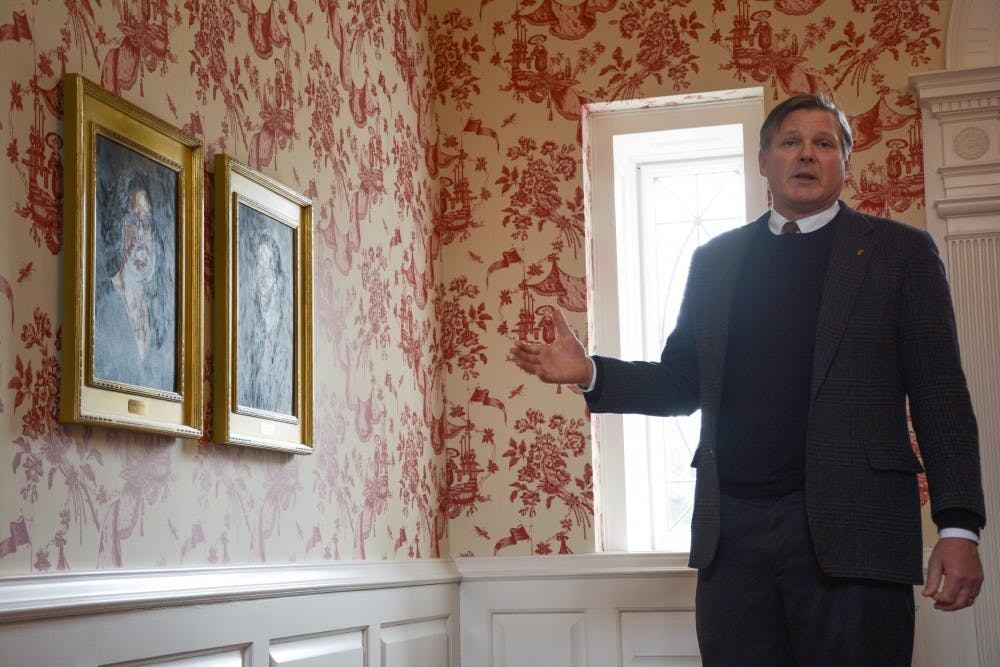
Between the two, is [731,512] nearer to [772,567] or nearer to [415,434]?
[772,567]

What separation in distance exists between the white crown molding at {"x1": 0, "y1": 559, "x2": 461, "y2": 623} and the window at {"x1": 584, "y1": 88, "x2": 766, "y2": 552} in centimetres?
79

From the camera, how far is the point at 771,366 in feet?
6.27

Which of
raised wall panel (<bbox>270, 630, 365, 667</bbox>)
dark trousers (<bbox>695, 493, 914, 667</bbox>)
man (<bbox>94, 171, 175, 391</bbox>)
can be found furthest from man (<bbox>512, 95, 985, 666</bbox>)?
raised wall panel (<bbox>270, 630, 365, 667</bbox>)

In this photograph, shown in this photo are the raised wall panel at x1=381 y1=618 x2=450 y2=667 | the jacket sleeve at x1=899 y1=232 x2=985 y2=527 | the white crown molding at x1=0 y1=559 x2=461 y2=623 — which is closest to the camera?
the white crown molding at x1=0 y1=559 x2=461 y2=623

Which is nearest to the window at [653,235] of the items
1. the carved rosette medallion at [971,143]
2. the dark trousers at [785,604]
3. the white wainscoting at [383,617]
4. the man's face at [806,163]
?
the white wainscoting at [383,617]

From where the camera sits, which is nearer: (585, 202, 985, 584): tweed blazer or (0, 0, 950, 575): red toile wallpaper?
(0, 0, 950, 575): red toile wallpaper

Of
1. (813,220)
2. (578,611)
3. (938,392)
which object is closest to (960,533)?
(938,392)

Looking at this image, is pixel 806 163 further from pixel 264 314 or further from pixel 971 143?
pixel 971 143

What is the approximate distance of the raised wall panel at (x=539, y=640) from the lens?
3.00 metres

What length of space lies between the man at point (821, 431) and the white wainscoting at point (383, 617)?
64cm

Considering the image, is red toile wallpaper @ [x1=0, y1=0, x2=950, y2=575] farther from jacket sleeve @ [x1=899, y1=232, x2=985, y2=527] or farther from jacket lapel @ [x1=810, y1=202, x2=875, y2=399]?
jacket sleeve @ [x1=899, y1=232, x2=985, y2=527]

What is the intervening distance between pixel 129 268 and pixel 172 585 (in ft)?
1.54

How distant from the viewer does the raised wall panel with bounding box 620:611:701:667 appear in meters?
2.93

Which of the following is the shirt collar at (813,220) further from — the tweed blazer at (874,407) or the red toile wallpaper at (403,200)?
the red toile wallpaper at (403,200)
